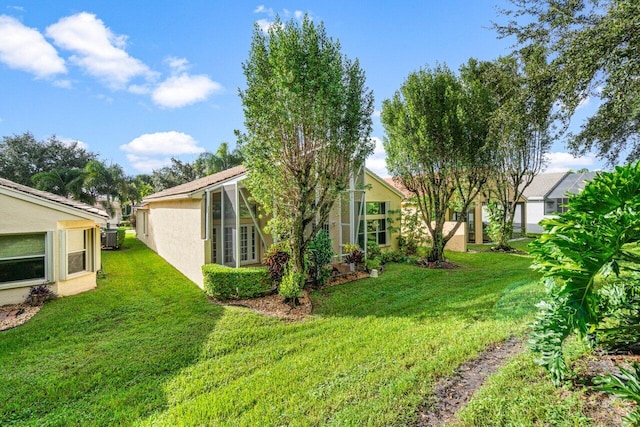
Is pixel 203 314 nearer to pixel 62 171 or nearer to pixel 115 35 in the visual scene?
pixel 115 35

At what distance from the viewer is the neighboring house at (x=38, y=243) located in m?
9.19

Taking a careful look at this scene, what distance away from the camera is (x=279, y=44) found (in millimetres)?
8289

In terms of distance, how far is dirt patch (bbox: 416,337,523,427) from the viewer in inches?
154

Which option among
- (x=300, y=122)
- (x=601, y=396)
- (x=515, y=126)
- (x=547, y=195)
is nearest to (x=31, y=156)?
(x=300, y=122)

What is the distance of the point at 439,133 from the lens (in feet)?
46.3

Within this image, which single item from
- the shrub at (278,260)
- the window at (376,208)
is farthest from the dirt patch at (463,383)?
the window at (376,208)

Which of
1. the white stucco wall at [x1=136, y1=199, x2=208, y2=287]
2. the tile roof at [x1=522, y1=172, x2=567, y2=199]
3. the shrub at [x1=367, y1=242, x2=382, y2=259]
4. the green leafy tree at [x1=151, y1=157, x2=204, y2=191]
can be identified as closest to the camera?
the white stucco wall at [x1=136, y1=199, x2=208, y2=287]

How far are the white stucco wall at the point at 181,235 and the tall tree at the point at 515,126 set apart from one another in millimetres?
11749

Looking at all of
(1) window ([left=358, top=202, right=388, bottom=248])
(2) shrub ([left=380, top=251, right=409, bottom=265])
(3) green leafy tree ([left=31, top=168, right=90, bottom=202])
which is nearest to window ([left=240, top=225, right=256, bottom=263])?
(1) window ([left=358, top=202, right=388, bottom=248])

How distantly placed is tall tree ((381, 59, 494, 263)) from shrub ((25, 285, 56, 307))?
14770 millimetres

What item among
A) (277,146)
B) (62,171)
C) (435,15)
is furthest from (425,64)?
(62,171)

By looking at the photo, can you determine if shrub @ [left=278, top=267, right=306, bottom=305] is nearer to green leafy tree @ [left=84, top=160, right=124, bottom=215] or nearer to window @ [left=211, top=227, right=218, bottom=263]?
window @ [left=211, top=227, right=218, bottom=263]

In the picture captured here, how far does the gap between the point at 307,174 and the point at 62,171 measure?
34.2m

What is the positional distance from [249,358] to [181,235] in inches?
367
